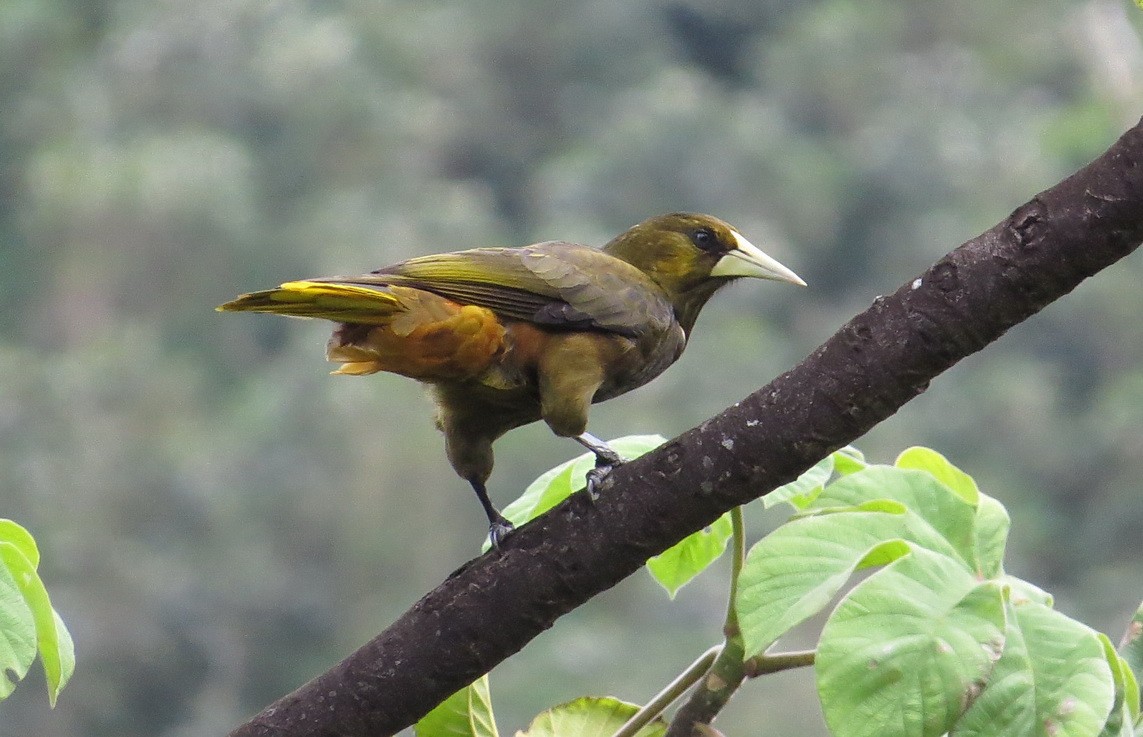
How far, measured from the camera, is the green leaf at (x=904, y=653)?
4.10 feet

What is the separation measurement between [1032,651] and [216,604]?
1529 cm

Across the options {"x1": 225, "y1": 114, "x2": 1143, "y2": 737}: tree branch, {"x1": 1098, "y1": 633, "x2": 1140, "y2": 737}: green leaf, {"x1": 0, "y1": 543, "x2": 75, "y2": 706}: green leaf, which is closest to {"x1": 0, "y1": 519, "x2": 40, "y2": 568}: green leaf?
{"x1": 0, "y1": 543, "x2": 75, "y2": 706}: green leaf

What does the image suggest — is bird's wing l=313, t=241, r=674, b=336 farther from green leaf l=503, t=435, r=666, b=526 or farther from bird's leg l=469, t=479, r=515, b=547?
green leaf l=503, t=435, r=666, b=526

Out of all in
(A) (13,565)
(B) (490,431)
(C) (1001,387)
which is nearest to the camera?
(A) (13,565)

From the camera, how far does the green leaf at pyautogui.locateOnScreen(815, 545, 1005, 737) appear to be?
4.10ft

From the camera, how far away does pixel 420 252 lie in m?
17.6

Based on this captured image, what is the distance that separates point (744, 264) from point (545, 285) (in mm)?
428


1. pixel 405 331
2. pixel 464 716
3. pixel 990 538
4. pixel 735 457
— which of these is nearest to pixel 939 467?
pixel 990 538

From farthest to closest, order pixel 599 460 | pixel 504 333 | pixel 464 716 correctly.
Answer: pixel 504 333 → pixel 599 460 → pixel 464 716

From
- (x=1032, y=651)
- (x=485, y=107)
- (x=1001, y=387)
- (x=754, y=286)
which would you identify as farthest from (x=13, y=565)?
(x=485, y=107)

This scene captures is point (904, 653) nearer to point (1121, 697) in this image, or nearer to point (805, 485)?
point (1121, 697)

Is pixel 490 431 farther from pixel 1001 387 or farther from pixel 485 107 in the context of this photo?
pixel 485 107

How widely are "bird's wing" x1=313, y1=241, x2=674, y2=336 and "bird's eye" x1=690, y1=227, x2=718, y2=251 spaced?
18 cm

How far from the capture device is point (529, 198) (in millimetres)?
22531
